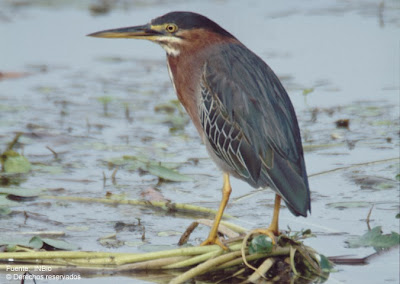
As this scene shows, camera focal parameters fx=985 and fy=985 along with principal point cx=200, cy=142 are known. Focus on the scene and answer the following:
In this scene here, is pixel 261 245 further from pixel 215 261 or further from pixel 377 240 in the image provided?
pixel 377 240

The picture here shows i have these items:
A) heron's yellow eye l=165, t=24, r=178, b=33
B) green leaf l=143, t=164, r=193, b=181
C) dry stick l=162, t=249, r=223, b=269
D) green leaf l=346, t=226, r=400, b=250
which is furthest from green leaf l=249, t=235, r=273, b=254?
green leaf l=143, t=164, r=193, b=181

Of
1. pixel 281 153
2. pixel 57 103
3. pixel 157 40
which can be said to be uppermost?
pixel 157 40

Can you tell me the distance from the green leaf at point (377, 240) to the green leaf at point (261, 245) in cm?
54

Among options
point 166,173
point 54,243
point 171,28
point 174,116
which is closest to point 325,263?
point 54,243

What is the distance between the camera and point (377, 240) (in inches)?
186

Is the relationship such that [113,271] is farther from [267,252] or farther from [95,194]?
[95,194]

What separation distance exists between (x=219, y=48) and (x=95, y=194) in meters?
1.24

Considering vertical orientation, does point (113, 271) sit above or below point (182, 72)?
below

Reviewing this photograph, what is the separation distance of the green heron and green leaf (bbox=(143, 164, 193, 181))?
2.47ft

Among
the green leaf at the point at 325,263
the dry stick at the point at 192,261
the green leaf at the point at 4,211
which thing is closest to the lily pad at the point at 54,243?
the dry stick at the point at 192,261

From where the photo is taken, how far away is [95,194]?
5.77m

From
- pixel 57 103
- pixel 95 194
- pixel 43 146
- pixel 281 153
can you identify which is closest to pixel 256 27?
pixel 57 103

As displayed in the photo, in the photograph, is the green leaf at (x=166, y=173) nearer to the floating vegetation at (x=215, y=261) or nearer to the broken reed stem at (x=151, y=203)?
the broken reed stem at (x=151, y=203)

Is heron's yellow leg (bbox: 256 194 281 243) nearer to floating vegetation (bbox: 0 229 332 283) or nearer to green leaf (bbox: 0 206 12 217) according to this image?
floating vegetation (bbox: 0 229 332 283)
